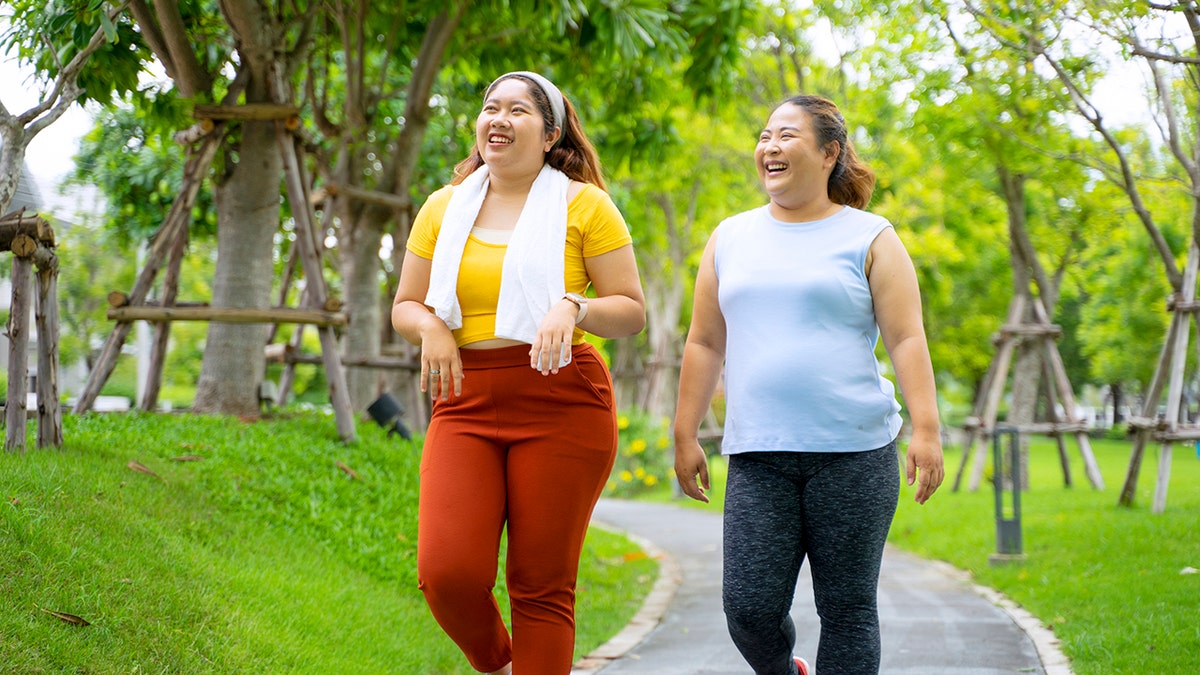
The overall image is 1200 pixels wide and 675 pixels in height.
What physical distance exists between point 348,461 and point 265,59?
260cm

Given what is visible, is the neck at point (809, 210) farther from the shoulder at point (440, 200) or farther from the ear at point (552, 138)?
the shoulder at point (440, 200)

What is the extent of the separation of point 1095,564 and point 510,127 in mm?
5409

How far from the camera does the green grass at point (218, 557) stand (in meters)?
3.75

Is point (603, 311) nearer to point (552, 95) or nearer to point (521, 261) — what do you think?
point (521, 261)

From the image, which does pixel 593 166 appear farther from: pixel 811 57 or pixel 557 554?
pixel 811 57

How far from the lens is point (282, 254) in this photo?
13859mm

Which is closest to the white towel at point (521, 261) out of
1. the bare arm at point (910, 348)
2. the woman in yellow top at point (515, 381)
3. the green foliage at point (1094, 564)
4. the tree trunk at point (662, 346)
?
the woman in yellow top at point (515, 381)

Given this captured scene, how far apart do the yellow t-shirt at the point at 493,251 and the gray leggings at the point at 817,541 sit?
688mm

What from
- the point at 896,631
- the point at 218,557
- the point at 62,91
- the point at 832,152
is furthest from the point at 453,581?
the point at 896,631

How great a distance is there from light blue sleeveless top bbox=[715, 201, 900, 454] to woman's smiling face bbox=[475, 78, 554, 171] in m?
0.70

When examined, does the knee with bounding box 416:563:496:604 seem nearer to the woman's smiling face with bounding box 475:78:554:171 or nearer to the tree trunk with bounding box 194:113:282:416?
the woman's smiling face with bounding box 475:78:554:171

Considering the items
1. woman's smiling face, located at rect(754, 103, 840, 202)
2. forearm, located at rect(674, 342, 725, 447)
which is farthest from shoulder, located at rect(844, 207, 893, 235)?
forearm, located at rect(674, 342, 725, 447)

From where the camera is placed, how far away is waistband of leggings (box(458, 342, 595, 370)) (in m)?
3.21

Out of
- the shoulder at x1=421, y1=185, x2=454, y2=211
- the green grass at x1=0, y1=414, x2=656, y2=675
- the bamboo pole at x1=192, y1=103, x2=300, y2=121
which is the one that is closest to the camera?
the shoulder at x1=421, y1=185, x2=454, y2=211
